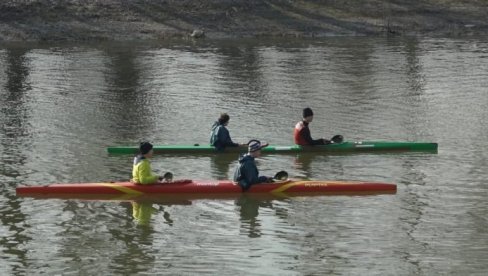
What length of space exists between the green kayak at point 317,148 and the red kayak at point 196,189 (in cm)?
406

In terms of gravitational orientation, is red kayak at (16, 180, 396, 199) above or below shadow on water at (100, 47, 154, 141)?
below

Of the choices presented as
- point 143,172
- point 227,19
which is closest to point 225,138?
point 143,172

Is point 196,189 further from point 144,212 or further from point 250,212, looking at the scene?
point 250,212

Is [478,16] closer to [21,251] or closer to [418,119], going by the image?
[418,119]

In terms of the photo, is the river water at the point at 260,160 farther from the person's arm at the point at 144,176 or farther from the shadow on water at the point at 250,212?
the person's arm at the point at 144,176

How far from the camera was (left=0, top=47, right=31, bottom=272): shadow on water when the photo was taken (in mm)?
18250

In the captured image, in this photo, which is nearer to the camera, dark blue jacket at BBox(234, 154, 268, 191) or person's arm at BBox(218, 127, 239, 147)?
dark blue jacket at BBox(234, 154, 268, 191)

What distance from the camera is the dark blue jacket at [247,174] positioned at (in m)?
21.4

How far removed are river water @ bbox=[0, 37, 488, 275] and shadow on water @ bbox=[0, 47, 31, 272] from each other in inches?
2.6

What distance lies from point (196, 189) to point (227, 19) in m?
34.9

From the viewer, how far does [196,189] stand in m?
21.5

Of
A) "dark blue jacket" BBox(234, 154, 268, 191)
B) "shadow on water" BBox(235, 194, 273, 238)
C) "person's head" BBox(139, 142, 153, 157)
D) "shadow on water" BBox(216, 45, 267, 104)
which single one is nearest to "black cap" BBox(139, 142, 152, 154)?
"person's head" BBox(139, 142, 153, 157)

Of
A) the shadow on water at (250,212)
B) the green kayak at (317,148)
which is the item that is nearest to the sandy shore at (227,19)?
the green kayak at (317,148)

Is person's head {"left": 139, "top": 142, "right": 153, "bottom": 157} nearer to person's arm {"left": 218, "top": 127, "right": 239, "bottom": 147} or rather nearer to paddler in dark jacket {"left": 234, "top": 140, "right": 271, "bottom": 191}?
paddler in dark jacket {"left": 234, "top": 140, "right": 271, "bottom": 191}
